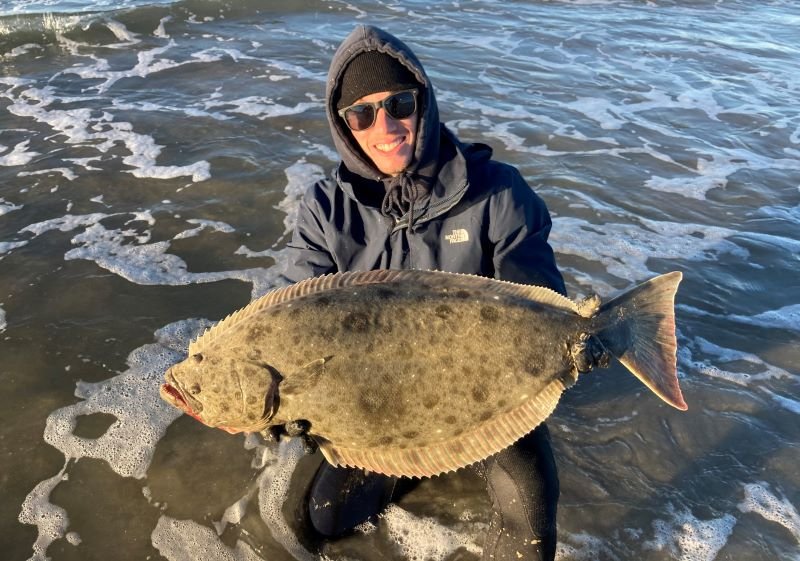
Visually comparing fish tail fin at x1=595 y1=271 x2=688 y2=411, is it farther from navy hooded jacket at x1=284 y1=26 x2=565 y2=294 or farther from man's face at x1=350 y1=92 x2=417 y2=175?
man's face at x1=350 y1=92 x2=417 y2=175

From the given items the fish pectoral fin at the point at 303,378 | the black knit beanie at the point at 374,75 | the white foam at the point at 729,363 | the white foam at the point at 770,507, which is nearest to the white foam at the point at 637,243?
the white foam at the point at 729,363

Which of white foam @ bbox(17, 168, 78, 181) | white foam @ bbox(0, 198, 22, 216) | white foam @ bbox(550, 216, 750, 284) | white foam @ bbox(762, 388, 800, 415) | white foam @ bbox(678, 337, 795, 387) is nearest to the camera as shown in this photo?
white foam @ bbox(762, 388, 800, 415)

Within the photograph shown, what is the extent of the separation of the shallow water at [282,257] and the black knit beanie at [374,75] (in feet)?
7.63

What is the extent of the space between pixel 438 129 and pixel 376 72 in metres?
0.47

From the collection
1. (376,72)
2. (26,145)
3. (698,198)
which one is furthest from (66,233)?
(698,198)

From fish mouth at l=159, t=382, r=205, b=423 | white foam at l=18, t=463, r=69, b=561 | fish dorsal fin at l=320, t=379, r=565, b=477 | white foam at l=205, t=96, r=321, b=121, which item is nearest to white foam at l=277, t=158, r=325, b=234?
white foam at l=205, t=96, r=321, b=121

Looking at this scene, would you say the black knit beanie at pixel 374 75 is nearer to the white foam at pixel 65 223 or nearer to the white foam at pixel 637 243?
the white foam at pixel 637 243

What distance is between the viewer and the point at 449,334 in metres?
2.35

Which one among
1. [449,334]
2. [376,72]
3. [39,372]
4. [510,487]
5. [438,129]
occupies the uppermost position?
[376,72]

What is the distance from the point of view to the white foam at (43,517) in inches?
117

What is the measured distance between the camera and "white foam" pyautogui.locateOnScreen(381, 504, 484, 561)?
3.05 meters

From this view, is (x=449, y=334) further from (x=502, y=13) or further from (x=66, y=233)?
(x=502, y=13)

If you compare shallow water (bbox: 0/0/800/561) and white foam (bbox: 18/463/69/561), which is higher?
shallow water (bbox: 0/0/800/561)

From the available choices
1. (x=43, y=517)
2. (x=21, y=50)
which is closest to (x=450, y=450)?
(x=43, y=517)
